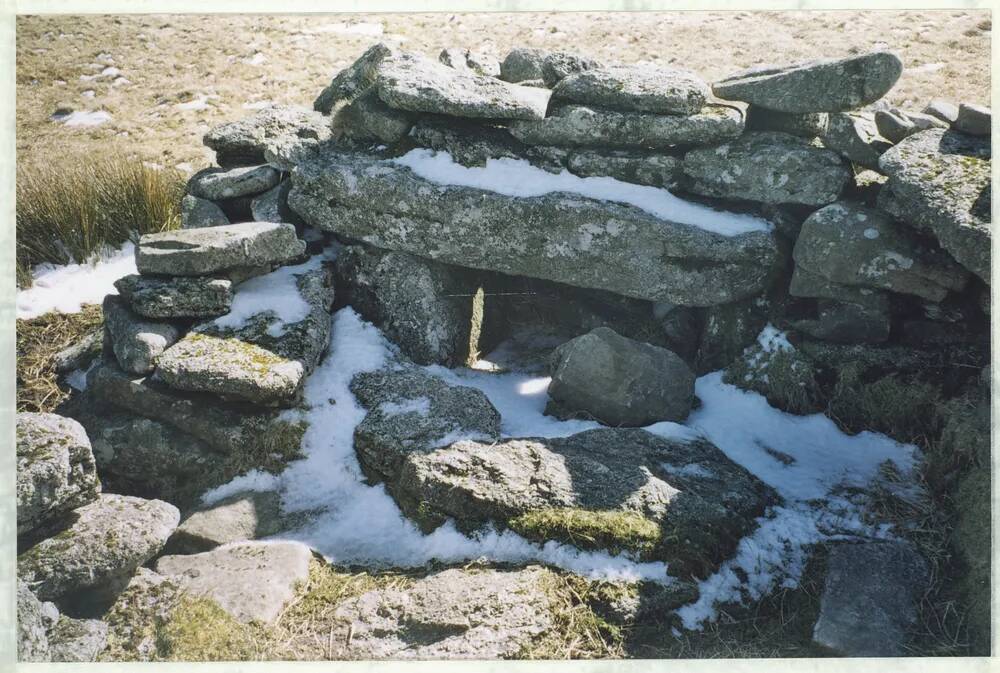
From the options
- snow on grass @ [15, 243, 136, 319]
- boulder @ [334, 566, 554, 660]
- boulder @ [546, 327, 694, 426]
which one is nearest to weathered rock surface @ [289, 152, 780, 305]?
boulder @ [546, 327, 694, 426]

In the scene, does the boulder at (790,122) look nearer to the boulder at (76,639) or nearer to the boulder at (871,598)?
the boulder at (871,598)

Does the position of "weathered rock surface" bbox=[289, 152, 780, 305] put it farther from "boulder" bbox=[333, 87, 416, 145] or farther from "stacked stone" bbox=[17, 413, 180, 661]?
"stacked stone" bbox=[17, 413, 180, 661]

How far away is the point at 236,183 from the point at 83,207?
6.89 ft

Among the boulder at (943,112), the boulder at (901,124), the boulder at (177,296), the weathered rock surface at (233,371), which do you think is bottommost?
the weathered rock surface at (233,371)

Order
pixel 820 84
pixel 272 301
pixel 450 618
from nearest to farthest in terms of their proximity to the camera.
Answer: pixel 450 618, pixel 820 84, pixel 272 301

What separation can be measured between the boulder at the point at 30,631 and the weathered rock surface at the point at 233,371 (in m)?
2.20

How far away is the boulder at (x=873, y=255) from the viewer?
649 centimetres

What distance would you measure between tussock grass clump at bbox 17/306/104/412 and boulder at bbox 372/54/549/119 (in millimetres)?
3945

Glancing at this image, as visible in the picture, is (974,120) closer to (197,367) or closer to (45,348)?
(197,367)

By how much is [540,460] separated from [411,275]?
276 centimetres

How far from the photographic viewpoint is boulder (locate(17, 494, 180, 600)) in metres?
4.82

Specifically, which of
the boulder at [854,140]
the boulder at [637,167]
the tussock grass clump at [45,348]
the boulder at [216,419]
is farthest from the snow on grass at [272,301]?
the boulder at [854,140]

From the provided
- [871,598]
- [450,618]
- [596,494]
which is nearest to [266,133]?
[596,494]

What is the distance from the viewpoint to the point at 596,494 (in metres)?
5.54
